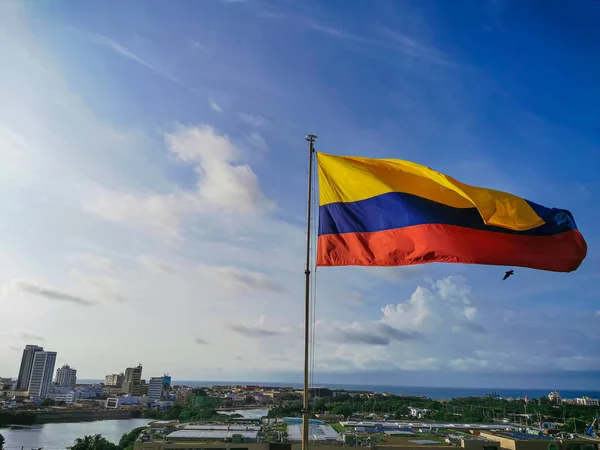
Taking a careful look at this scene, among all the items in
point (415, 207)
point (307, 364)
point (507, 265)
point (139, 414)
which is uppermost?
point (415, 207)

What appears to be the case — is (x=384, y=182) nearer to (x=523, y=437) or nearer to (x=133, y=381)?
(x=523, y=437)

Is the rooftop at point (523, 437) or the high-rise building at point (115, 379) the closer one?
the rooftop at point (523, 437)

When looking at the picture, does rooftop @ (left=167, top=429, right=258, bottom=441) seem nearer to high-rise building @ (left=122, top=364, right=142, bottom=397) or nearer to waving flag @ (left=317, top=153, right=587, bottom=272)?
waving flag @ (left=317, top=153, right=587, bottom=272)

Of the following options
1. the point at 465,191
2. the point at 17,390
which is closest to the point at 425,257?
the point at 465,191

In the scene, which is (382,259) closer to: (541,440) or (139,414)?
(541,440)

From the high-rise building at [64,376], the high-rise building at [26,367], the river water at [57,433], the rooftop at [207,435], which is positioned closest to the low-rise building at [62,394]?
the high-rise building at [26,367]

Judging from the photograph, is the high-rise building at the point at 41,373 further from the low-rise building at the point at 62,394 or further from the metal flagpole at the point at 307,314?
the metal flagpole at the point at 307,314

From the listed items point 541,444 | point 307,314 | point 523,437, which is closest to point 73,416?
point 523,437
